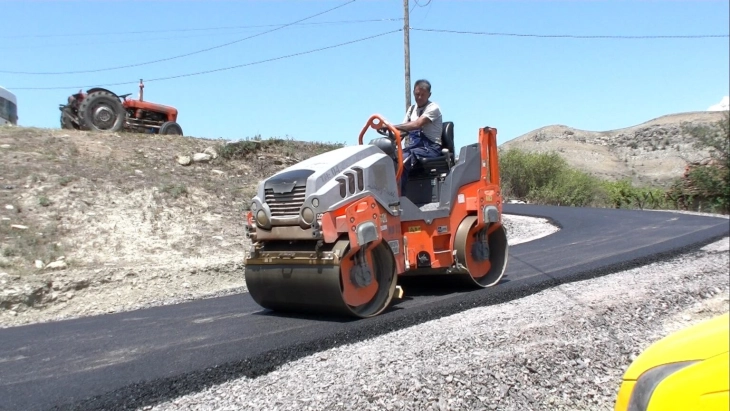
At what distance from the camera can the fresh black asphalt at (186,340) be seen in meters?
4.23

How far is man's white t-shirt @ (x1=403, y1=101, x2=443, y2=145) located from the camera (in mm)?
7152

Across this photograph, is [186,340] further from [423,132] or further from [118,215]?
[118,215]

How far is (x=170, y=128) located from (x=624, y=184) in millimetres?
15684

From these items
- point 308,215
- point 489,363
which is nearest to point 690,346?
point 489,363

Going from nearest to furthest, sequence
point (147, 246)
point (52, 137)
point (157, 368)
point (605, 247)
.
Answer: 1. point (157, 368)
2. point (605, 247)
3. point (147, 246)
4. point (52, 137)

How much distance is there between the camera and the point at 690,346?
7.98 feet

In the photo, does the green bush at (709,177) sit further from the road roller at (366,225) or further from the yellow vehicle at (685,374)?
the yellow vehicle at (685,374)

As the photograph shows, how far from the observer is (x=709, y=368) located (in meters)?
2.23

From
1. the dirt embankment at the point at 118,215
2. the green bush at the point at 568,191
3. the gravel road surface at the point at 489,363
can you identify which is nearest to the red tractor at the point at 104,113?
the dirt embankment at the point at 118,215

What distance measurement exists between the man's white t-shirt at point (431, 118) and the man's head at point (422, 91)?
0.07 m

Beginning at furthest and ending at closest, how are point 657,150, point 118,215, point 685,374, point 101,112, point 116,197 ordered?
point 101,112 < point 657,150 < point 116,197 < point 118,215 < point 685,374

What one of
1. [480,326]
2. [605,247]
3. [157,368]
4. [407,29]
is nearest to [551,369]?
[480,326]

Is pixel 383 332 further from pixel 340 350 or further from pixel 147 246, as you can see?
pixel 147 246

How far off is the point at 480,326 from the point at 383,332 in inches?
31.7
